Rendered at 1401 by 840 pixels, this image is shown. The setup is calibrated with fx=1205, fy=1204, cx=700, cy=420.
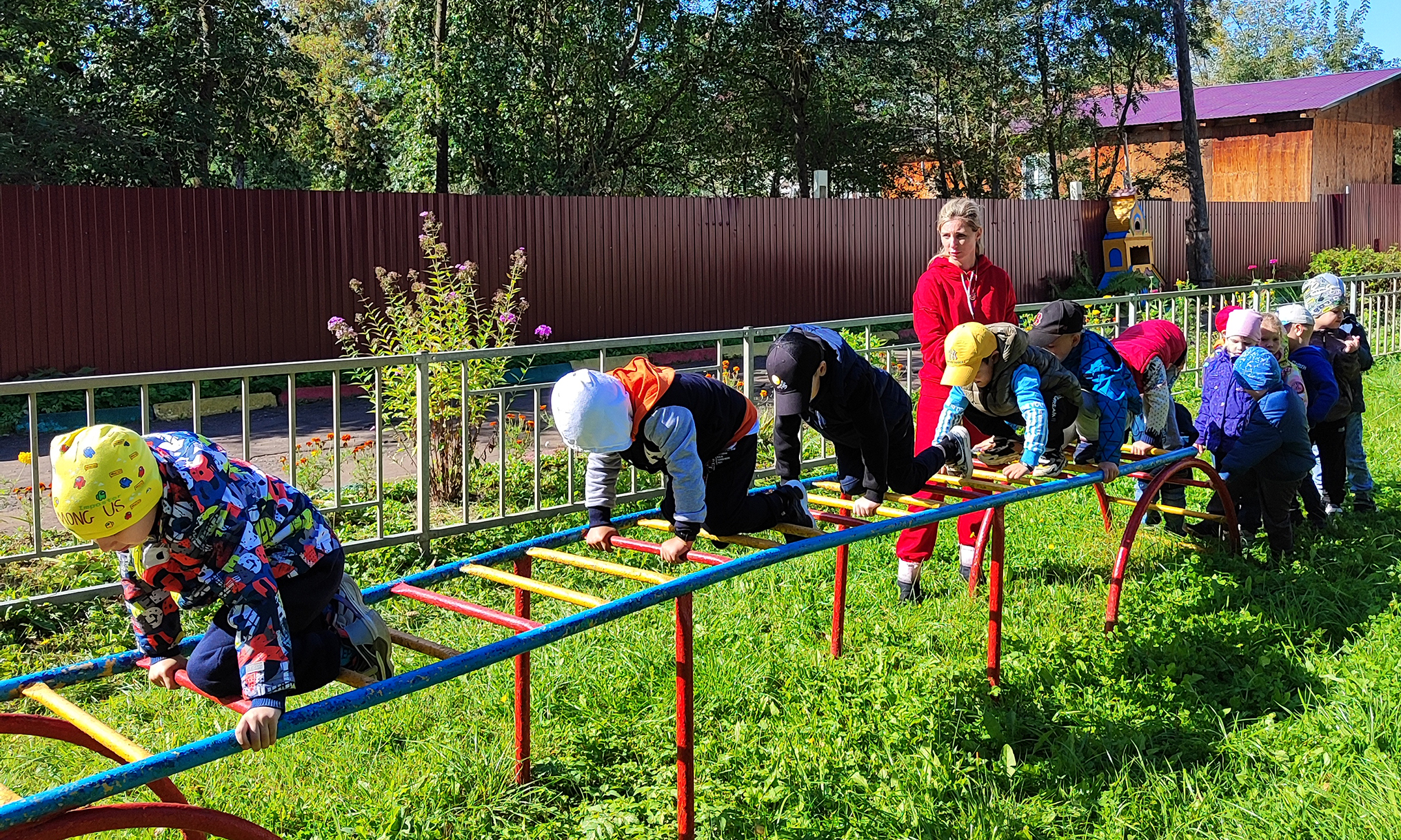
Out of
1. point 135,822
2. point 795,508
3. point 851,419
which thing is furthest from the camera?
point 851,419

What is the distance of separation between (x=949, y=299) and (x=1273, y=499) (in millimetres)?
2069

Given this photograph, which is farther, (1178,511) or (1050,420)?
(1178,511)

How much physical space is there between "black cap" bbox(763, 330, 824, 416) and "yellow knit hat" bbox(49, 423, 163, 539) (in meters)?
2.20

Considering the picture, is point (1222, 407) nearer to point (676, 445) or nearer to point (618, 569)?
point (676, 445)

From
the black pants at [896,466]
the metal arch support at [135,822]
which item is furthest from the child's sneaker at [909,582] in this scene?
the metal arch support at [135,822]

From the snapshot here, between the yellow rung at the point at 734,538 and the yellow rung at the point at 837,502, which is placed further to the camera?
the yellow rung at the point at 837,502

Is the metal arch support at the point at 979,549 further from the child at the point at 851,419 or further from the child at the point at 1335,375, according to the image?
the child at the point at 1335,375

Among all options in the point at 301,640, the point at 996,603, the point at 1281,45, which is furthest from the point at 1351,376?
the point at 1281,45

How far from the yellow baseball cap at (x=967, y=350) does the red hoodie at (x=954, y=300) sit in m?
0.34

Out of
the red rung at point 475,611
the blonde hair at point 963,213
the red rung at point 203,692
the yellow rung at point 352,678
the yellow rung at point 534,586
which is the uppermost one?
the blonde hair at point 963,213

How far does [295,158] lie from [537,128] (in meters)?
4.68

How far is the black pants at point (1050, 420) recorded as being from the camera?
16.5ft

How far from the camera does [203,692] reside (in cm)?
272

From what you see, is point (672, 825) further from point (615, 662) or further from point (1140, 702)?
point (1140, 702)
